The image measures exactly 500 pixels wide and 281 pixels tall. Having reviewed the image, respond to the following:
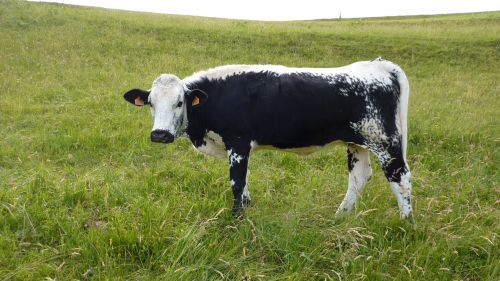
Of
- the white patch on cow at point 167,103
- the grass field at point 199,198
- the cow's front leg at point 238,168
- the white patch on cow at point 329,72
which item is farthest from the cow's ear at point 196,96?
the grass field at point 199,198

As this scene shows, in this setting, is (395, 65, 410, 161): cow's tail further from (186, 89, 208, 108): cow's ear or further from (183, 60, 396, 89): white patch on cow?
(186, 89, 208, 108): cow's ear

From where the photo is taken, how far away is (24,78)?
12.1 m

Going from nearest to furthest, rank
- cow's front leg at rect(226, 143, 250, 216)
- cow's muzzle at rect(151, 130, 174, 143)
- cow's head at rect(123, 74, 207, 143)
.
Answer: cow's muzzle at rect(151, 130, 174, 143) < cow's head at rect(123, 74, 207, 143) < cow's front leg at rect(226, 143, 250, 216)

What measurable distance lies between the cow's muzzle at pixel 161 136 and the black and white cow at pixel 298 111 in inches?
5.7

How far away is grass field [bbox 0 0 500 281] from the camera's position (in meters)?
3.77

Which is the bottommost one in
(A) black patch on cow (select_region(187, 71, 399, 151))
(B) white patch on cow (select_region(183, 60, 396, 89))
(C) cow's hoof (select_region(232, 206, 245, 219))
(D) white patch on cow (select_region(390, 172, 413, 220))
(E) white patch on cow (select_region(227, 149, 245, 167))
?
(C) cow's hoof (select_region(232, 206, 245, 219))

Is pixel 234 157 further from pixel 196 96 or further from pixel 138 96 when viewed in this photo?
pixel 138 96

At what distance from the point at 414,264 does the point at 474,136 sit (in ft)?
18.1

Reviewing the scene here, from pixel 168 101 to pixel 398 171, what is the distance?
2.70 meters

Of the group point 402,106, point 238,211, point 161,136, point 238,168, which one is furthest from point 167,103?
point 402,106

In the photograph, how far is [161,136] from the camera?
4480mm

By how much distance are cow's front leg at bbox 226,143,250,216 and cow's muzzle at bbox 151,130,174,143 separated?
736mm

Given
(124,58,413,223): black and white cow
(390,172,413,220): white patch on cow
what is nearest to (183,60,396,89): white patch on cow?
(124,58,413,223): black and white cow

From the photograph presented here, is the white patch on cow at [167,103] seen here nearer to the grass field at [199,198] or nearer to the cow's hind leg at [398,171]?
the grass field at [199,198]
